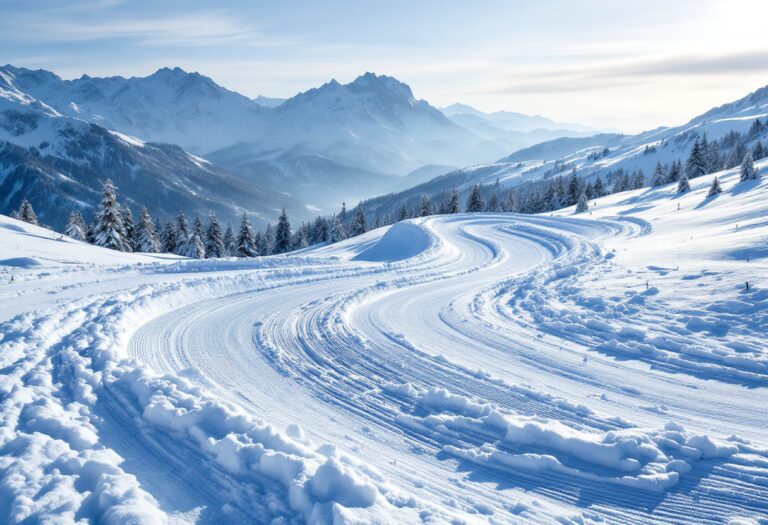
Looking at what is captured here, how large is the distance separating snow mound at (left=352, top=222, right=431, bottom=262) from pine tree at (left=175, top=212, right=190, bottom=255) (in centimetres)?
3012

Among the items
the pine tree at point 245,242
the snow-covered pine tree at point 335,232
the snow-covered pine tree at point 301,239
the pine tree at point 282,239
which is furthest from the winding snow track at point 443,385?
the snow-covered pine tree at point 301,239

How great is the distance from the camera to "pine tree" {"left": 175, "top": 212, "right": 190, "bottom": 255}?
5172 cm

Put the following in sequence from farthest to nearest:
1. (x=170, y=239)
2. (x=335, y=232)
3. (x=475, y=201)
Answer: (x=475, y=201) → (x=335, y=232) → (x=170, y=239)

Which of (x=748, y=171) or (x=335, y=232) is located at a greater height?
(x=748, y=171)

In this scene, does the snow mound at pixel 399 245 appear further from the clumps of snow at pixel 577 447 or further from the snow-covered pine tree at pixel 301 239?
the snow-covered pine tree at pixel 301 239

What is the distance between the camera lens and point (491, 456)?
5496 millimetres

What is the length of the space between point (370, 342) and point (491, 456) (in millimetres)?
4437

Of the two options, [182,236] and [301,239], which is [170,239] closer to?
[182,236]

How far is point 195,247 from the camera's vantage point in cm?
5103

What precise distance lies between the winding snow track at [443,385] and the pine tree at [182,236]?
41.6 metres

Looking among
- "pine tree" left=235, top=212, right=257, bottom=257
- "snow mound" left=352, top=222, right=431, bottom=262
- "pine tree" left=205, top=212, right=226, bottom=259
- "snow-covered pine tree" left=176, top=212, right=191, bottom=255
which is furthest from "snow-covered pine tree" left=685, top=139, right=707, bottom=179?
"snow-covered pine tree" left=176, top=212, right=191, bottom=255

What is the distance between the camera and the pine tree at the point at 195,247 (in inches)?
1996

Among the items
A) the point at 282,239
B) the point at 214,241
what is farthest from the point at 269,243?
the point at 214,241

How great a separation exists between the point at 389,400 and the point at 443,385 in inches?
38.9
